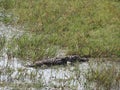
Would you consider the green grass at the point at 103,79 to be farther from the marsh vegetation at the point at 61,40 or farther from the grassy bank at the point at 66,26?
the grassy bank at the point at 66,26

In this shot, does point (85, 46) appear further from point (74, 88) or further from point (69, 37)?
point (74, 88)

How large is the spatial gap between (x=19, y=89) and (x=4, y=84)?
0.32m

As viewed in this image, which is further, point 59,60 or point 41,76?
point 59,60

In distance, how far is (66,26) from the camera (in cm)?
1330

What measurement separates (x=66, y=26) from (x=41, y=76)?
14.8 ft

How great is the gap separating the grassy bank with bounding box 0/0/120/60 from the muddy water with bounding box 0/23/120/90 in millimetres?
648

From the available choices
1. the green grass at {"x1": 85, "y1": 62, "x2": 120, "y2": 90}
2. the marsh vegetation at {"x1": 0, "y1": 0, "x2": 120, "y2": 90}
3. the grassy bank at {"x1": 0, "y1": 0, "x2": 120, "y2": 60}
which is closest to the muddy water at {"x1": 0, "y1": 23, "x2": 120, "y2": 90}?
the marsh vegetation at {"x1": 0, "y1": 0, "x2": 120, "y2": 90}

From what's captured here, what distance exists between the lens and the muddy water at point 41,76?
8.57m

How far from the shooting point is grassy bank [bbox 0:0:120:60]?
36.8 ft

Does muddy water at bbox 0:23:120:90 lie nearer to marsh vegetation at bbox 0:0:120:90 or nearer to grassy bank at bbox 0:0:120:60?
marsh vegetation at bbox 0:0:120:90

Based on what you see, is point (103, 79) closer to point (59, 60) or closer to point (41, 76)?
point (41, 76)

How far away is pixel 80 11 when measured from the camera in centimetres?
1476

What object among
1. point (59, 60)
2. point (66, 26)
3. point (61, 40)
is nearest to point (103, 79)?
point (59, 60)

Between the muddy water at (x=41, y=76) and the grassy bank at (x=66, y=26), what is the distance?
648 millimetres
